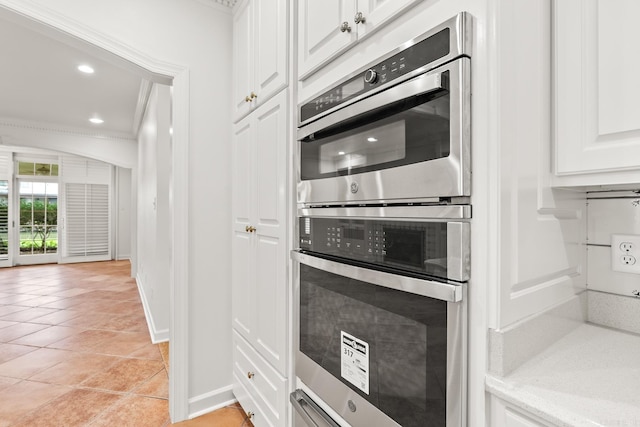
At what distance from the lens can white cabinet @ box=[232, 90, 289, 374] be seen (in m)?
1.46

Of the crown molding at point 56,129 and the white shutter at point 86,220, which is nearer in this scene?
the crown molding at point 56,129

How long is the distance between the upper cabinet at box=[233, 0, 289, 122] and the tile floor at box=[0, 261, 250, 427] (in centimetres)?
186

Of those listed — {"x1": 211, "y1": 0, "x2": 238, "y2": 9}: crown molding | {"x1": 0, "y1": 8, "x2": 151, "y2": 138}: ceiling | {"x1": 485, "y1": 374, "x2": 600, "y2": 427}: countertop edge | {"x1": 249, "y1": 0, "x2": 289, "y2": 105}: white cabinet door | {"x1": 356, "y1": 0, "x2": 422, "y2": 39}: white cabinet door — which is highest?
{"x1": 0, "y1": 8, "x2": 151, "y2": 138}: ceiling

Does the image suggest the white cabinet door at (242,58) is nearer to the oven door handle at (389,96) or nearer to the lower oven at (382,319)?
the oven door handle at (389,96)

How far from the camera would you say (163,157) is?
311 centimetres

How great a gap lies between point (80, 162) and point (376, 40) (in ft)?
28.2

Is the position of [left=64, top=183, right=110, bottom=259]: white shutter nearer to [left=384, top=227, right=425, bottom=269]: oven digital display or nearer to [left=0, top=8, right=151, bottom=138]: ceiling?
[left=0, top=8, right=151, bottom=138]: ceiling

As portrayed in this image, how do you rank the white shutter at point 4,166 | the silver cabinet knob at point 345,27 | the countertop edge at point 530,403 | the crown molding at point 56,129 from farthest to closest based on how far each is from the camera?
1. the white shutter at point 4,166
2. the crown molding at point 56,129
3. the silver cabinet knob at point 345,27
4. the countertop edge at point 530,403

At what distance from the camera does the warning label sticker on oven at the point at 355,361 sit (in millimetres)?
971

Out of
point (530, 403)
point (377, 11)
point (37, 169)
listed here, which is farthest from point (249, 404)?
point (37, 169)

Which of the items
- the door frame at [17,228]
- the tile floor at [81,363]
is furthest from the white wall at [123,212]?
the tile floor at [81,363]

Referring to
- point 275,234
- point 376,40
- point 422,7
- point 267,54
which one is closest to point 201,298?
point 275,234

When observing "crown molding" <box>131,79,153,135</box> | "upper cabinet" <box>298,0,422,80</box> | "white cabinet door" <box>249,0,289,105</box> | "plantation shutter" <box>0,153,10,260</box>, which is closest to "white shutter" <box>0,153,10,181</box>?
"plantation shutter" <box>0,153,10,260</box>

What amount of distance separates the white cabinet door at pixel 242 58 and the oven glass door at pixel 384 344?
1.13 m
